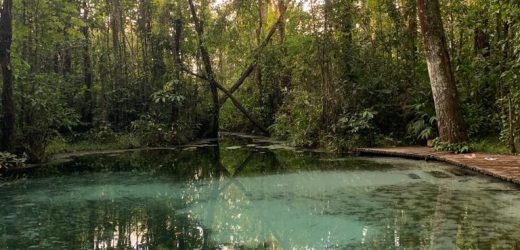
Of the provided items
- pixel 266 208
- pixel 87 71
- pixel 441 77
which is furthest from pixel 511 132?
pixel 87 71

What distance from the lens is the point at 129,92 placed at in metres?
18.2

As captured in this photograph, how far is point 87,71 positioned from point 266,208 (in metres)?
15.3

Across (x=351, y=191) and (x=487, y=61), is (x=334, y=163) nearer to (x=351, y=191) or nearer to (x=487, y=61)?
(x=351, y=191)

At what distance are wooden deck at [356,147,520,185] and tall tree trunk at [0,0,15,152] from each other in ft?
29.3

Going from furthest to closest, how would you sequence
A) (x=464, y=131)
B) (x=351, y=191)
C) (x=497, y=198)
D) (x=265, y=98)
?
(x=265, y=98) < (x=464, y=131) < (x=351, y=191) < (x=497, y=198)

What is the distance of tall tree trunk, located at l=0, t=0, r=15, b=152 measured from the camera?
1089 cm

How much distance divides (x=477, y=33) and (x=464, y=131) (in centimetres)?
462

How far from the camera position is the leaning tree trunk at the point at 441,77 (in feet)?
33.4

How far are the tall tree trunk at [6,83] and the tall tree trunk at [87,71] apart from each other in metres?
6.34

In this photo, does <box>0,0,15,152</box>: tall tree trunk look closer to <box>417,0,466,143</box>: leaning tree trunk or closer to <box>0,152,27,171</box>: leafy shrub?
<box>0,152,27,171</box>: leafy shrub

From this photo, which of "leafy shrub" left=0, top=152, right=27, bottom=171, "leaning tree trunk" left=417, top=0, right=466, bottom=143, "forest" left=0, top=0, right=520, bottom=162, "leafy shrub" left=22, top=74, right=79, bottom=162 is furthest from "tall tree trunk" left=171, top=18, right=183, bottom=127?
"leaning tree trunk" left=417, top=0, right=466, bottom=143

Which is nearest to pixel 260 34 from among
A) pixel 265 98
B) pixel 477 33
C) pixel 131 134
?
pixel 265 98

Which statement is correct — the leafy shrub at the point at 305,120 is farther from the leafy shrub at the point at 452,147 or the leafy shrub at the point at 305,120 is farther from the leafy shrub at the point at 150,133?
A: the leafy shrub at the point at 150,133

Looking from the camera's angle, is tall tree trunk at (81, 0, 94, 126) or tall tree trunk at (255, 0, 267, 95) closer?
tall tree trunk at (81, 0, 94, 126)
